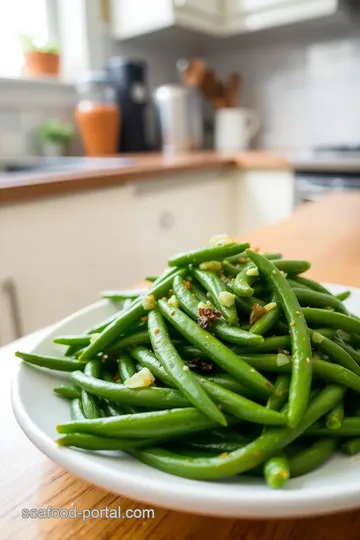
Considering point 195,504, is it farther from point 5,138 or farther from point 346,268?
point 5,138

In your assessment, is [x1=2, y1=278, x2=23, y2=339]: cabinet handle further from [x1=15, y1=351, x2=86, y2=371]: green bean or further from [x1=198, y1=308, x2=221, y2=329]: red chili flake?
[x1=198, y1=308, x2=221, y2=329]: red chili flake

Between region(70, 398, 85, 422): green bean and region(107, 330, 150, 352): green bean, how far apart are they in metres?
0.08

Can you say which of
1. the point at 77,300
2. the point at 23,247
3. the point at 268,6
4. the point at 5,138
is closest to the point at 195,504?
the point at 23,247

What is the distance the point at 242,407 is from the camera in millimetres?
413

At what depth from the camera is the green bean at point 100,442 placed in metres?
0.42

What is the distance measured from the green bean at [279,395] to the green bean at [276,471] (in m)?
0.05

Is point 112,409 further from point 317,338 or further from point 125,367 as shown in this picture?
point 317,338

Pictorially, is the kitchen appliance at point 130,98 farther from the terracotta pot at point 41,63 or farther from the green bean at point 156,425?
the green bean at point 156,425

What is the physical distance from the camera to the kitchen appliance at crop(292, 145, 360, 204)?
2268mm

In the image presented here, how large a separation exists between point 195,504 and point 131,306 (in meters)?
0.28

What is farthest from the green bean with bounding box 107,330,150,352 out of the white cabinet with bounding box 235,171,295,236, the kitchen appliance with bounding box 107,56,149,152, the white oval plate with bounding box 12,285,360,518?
the kitchen appliance with bounding box 107,56,149,152

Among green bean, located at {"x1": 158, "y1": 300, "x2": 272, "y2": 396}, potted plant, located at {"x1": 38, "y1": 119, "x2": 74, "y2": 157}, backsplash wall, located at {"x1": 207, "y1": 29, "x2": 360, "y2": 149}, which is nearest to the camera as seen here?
green bean, located at {"x1": 158, "y1": 300, "x2": 272, "y2": 396}

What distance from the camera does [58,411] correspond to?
1.63 feet

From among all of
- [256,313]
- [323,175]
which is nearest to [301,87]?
[323,175]
